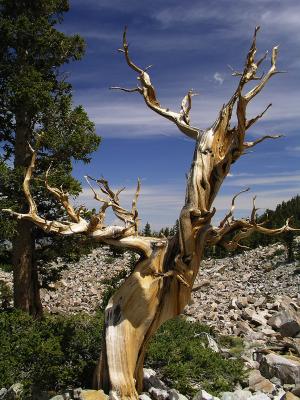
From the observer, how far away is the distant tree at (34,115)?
9.76 m

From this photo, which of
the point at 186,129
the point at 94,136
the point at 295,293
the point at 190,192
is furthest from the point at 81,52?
the point at 295,293

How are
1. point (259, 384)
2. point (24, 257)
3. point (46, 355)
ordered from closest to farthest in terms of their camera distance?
point (46, 355) → point (259, 384) → point (24, 257)

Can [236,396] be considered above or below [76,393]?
below

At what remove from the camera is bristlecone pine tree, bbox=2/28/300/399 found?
594 centimetres

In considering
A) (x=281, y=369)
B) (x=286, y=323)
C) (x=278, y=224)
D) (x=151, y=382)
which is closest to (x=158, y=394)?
(x=151, y=382)

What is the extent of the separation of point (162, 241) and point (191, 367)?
7.75 feet

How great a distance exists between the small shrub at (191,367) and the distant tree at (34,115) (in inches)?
138

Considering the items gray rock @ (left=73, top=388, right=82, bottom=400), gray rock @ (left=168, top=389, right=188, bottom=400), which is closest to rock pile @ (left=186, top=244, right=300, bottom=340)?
gray rock @ (left=168, top=389, right=188, bottom=400)

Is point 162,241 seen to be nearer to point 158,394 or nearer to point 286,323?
point 158,394

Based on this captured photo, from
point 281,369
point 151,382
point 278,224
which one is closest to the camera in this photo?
point 151,382

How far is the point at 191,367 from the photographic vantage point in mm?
7309

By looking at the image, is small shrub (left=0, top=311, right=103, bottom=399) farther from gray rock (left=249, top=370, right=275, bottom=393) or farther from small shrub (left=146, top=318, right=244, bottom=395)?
gray rock (left=249, top=370, right=275, bottom=393)

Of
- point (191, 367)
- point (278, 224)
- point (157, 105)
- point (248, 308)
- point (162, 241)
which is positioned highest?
point (278, 224)

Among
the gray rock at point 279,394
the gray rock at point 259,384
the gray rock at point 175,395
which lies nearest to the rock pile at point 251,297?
the gray rock at point 175,395
